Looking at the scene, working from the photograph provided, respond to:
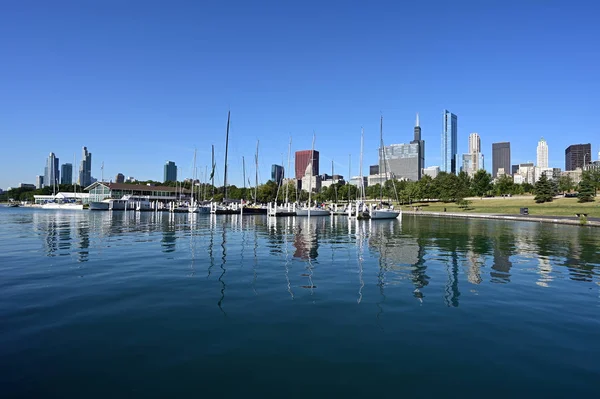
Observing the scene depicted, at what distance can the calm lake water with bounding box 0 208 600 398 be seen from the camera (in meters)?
6.49

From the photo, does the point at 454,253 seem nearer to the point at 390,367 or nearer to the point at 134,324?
the point at 390,367

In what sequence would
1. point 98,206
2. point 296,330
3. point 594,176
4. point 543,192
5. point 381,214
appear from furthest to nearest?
point 594,176 → point 98,206 → point 543,192 → point 381,214 → point 296,330

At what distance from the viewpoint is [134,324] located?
9492 millimetres

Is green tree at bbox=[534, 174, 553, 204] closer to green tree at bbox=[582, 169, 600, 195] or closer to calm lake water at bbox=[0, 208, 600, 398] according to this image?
green tree at bbox=[582, 169, 600, 195]

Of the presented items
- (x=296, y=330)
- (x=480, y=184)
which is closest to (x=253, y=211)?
(x=296, y=330)

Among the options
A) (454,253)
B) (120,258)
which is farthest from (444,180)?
(120,258)

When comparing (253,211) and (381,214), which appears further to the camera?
(253,211)

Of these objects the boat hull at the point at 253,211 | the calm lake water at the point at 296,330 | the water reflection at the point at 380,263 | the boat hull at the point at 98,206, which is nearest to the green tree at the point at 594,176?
the boat hull at the point at 253,211

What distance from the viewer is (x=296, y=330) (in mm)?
9156

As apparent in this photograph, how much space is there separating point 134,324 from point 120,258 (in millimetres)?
12461

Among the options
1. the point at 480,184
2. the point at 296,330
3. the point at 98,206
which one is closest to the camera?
the point at 296,330

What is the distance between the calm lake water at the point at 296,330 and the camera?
6.49 meters

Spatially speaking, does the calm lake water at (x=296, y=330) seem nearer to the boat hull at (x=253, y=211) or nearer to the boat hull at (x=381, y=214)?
the boat hull at (x=381, y=214)

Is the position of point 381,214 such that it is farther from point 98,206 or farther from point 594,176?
point 594,176
